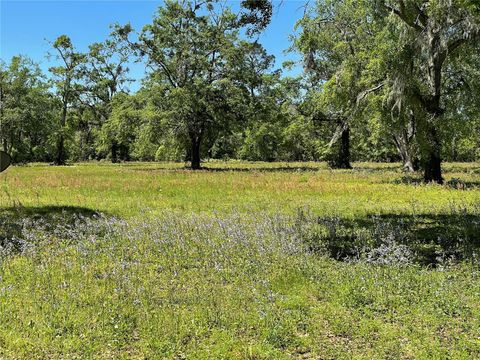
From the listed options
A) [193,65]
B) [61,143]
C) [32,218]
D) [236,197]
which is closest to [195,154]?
[193,65]

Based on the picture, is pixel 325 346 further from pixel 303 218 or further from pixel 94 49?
pixel 94 49

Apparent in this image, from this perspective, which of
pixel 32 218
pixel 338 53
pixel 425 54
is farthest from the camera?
pixel 338 53

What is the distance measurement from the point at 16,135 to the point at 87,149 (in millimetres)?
22287

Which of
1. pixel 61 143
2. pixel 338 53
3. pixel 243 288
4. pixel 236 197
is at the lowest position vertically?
pixel 243 288

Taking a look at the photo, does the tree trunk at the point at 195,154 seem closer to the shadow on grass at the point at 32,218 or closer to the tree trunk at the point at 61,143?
the tree trunk at the point at 61,143

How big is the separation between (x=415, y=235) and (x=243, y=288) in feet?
15.9

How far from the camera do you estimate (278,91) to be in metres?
42.1

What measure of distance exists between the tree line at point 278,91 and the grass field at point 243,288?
552 cm

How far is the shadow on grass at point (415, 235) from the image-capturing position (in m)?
7.86

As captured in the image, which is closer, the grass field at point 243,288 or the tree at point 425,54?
the grass field at point 243,288

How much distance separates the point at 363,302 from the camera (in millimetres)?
5617

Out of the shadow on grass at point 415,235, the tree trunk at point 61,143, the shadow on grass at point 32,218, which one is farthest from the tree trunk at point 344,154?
the tree trunk at point 61,143

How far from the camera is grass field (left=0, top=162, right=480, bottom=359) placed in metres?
4.57

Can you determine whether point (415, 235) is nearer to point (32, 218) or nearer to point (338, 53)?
point (32, 218)
